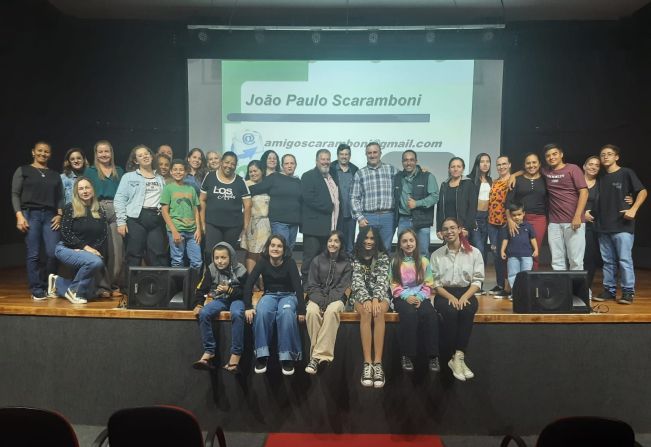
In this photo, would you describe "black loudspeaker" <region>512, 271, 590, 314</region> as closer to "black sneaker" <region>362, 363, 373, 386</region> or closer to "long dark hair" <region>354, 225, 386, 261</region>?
"long dark hair" <region>354, 225, 386, 261</region>

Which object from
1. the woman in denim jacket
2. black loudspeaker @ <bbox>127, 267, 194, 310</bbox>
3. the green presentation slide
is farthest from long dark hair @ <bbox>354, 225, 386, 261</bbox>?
the green presentation slide

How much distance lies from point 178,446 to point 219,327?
149 cm

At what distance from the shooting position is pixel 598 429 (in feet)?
5.88

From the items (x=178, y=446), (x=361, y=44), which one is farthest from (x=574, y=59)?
(x=178, y=446)

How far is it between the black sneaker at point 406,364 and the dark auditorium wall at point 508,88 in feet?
13.3

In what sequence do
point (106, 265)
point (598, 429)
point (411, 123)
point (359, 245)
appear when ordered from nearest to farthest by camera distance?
point (598, 429), point (359, 245), point (106, 265), point (411, 123)

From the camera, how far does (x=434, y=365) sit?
10.6 ft

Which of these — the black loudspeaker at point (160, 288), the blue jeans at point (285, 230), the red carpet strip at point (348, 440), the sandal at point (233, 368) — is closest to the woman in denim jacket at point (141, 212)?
the black loudspeaker at point (160, 288)

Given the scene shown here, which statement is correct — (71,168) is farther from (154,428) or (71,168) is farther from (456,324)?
(456,324)

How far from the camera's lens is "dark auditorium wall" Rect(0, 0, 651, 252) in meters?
6.38

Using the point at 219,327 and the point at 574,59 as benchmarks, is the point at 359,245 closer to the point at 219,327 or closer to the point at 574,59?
the point at 219,327

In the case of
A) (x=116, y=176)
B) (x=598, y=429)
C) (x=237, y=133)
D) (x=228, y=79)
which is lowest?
(x=598, y=429)

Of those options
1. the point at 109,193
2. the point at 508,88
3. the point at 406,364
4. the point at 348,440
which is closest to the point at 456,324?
the point at 406,364

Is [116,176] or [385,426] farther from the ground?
[116,176]
